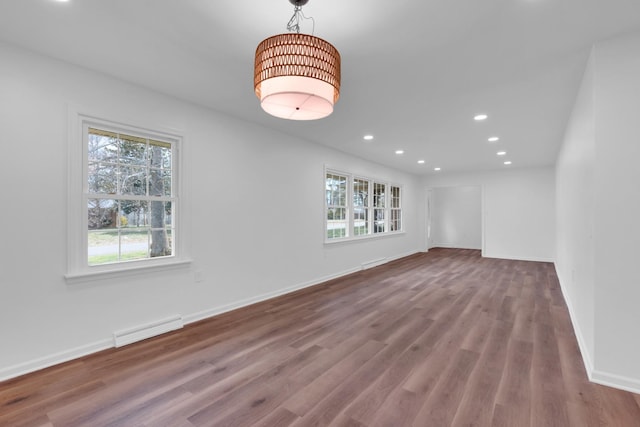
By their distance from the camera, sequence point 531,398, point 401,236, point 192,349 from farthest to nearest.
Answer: point 401,236, point 192,349, point 531,398

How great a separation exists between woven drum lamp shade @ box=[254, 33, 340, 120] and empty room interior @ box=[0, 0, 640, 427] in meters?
0.02

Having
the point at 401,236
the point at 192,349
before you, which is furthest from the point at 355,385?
the point at 401,236

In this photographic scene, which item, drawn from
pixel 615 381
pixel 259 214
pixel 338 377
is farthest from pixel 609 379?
pixel 259 214

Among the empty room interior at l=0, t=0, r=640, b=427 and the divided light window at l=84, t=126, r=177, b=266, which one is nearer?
the empty room interior at l=0, t=0, r=640, b=427

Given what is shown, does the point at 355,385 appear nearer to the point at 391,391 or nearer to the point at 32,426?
the point at 391,391

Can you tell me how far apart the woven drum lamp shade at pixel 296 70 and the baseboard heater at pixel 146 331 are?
2.67 m

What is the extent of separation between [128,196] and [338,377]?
105 inches

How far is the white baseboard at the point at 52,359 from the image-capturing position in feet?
7.72

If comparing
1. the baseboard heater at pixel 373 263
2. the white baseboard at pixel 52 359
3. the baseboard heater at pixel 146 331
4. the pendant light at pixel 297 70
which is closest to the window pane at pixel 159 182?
the baseboard heater at pixel 146 331

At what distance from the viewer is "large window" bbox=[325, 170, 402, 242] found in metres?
6.09

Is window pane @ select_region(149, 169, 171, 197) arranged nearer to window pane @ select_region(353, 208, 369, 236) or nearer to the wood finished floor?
the wood finished floor

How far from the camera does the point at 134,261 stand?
10.2 ft

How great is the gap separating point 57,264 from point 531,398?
12.8 ft

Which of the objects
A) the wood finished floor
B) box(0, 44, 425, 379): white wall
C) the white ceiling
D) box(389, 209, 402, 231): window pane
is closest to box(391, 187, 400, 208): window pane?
box(389, 209, 402, 231): window pane
